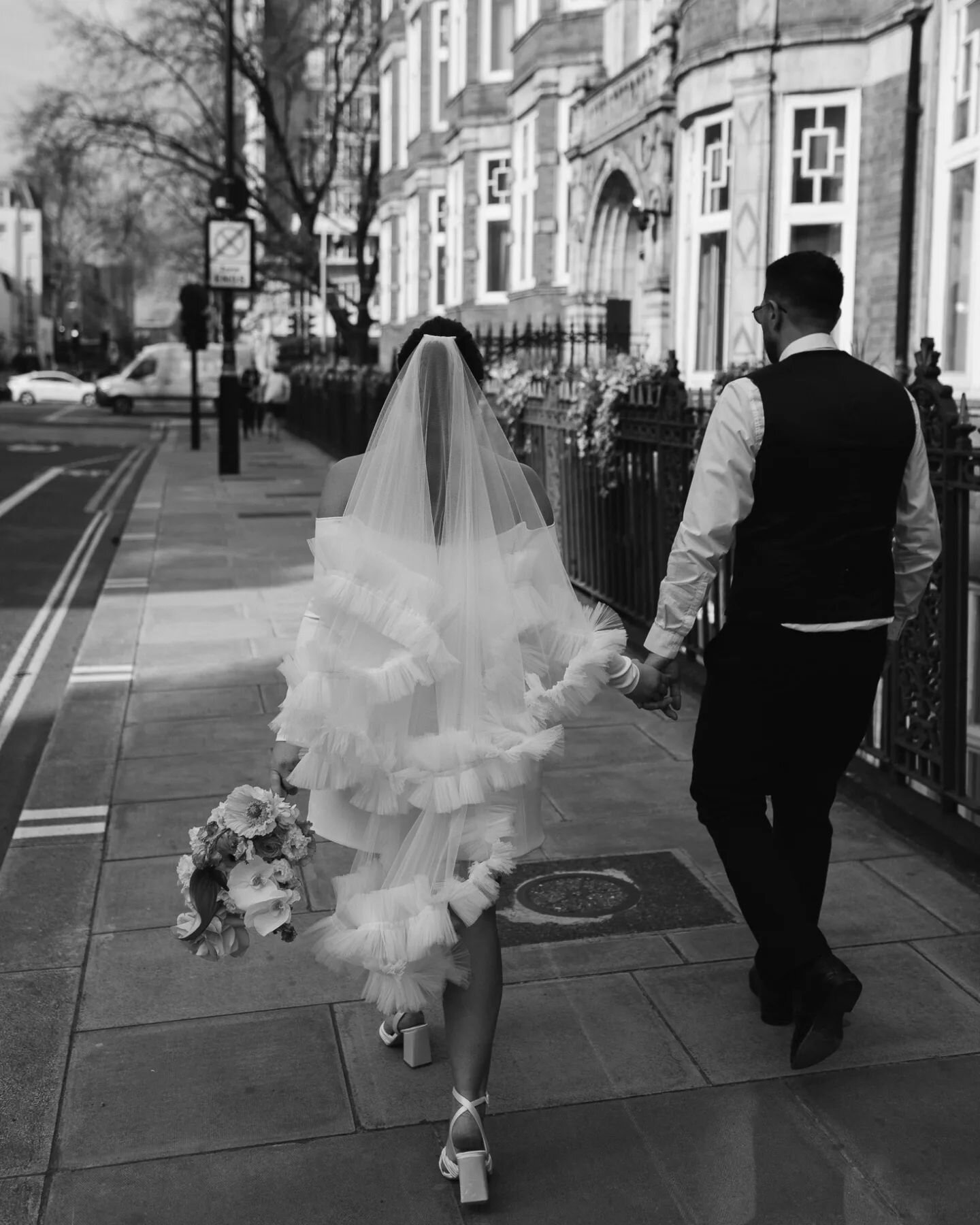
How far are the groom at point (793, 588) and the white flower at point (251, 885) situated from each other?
0.92m

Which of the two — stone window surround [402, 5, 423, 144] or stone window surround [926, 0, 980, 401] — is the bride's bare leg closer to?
stone window surround [926, 0, 980, 401]

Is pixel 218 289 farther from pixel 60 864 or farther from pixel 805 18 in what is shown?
pixel 60 864

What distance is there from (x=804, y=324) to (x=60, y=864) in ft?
10.3

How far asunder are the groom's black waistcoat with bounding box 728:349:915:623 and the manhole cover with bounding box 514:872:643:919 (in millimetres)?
1441

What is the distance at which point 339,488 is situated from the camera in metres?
3.17

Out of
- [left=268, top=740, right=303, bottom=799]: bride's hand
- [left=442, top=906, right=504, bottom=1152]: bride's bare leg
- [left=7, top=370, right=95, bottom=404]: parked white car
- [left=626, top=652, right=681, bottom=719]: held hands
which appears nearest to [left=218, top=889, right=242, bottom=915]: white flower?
[left=268, top=740, right=303, bottom=799]: bride's hand

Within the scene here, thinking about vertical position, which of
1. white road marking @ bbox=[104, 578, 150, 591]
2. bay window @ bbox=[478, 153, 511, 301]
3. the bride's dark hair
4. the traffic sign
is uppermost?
bay window @ bbox=[478, 153, 511, 301]

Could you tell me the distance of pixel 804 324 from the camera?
11.4 ft

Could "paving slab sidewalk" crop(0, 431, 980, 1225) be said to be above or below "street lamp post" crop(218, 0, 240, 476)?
below

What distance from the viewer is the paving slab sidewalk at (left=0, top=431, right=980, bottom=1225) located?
2973mm

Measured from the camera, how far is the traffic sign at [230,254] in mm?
21562

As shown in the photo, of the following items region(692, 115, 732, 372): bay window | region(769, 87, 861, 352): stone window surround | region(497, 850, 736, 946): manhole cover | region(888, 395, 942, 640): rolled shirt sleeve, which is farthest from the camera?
region(692, 115, 732, 372): bay window

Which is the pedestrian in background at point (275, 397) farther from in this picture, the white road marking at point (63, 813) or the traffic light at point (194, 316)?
the white road marking at point (63, 813)

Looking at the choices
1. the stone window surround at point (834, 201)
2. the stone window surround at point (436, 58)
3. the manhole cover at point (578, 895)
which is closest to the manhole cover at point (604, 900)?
the manhole cover at point (578, 895)
